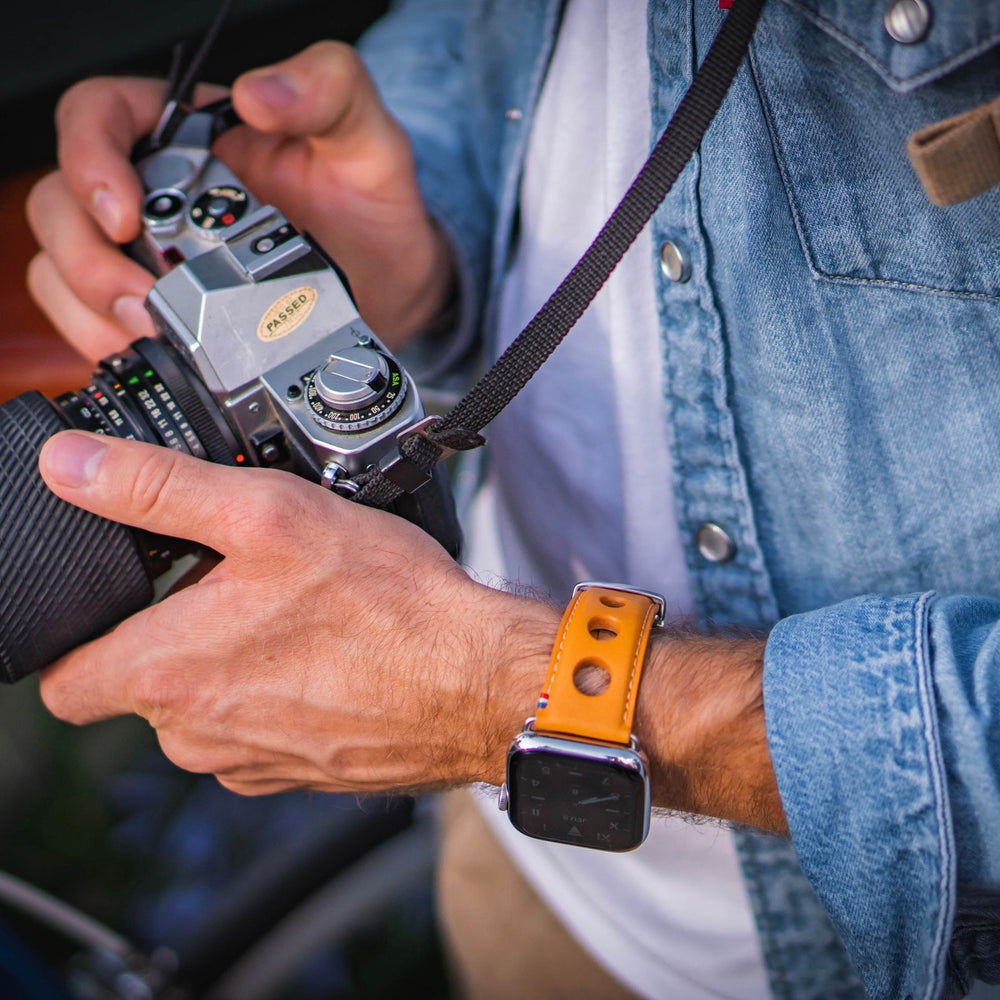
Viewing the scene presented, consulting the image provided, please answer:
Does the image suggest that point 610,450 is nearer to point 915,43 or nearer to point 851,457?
point 851,457

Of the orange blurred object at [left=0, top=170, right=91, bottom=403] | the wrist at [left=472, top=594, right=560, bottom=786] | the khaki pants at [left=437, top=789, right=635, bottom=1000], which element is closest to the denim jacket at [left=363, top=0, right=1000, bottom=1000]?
the wrist at [left=472, top=594, right=560, bottom=786]

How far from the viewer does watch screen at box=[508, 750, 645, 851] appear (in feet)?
1.76

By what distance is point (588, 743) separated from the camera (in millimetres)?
533

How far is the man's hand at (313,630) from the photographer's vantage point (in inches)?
22.5

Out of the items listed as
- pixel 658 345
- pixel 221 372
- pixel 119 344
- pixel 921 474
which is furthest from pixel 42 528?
pixel 921 474

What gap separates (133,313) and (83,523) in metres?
0.26

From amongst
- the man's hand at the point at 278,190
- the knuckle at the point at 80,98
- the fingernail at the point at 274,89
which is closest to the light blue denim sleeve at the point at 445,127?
the man's hand at the point at 278,190

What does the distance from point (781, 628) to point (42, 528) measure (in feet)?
1.54

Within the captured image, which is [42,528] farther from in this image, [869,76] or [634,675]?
[869,76]

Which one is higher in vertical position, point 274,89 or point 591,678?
point 274,89

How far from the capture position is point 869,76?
54 centimetres

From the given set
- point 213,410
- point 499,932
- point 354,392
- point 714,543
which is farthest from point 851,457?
point 499,932

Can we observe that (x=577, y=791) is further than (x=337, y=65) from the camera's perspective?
No

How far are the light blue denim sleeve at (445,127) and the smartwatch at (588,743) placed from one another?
1.54 ft
